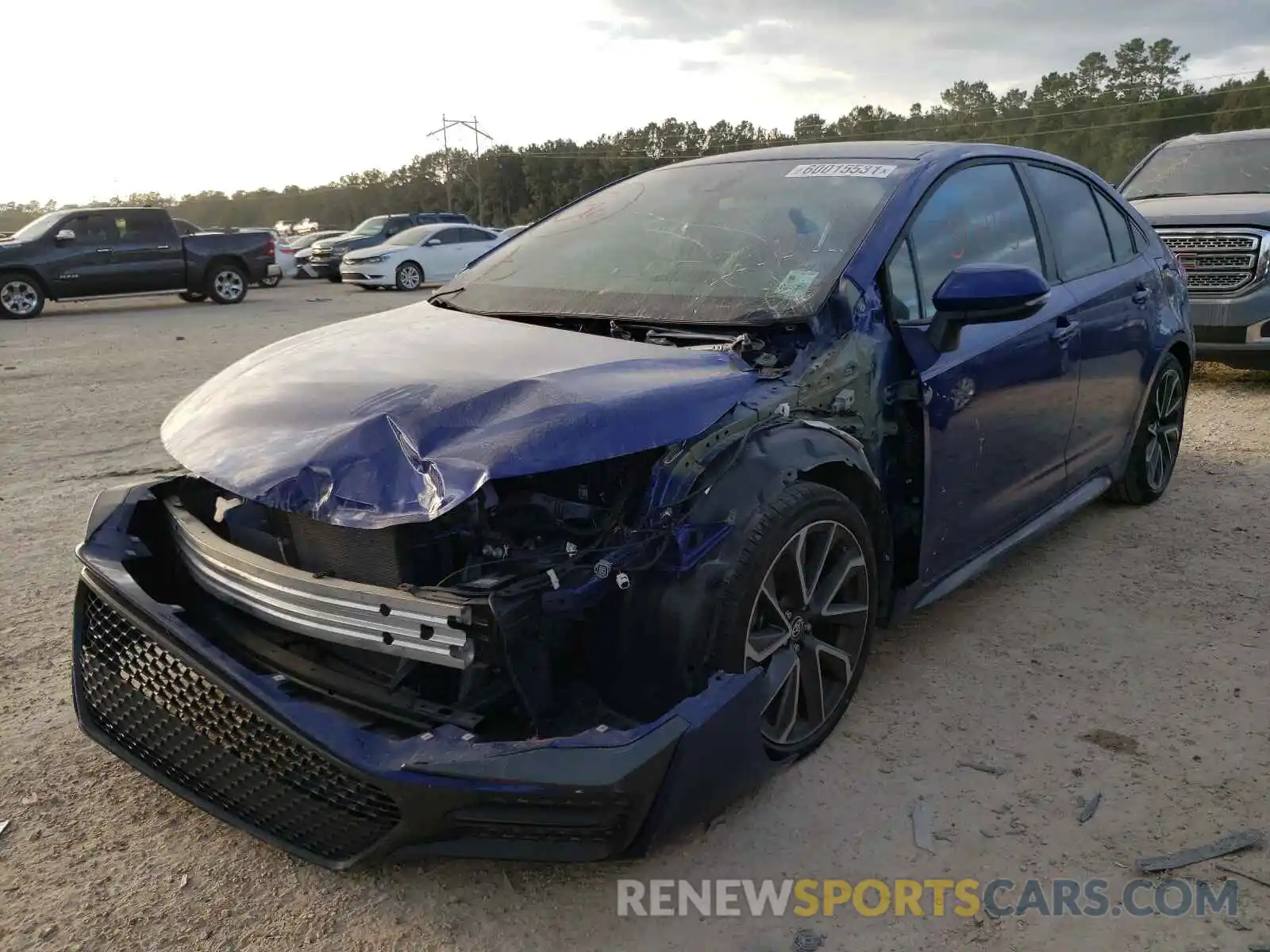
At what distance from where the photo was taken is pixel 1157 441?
197 inches

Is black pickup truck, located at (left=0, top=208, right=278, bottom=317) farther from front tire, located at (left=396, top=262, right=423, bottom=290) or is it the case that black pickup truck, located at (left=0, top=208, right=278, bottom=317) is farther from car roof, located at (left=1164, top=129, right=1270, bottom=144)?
car roof, located at (left=1164, top=129, right=1270, bottom=144)

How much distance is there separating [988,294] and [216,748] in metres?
2.41

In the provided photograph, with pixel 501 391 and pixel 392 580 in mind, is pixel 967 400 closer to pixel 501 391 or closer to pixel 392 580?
pixel 501 391

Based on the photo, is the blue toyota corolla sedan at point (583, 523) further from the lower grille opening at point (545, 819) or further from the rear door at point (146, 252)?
the rear door at point (146, 252)

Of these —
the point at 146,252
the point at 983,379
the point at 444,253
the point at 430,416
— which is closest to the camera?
the point at 430,416

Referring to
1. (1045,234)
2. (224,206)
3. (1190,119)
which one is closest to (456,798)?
(1045,234)

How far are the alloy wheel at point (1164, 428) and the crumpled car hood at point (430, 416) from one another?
3.14 meters

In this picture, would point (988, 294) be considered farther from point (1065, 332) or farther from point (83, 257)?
point (83, 257)

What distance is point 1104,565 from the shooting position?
4277 mm

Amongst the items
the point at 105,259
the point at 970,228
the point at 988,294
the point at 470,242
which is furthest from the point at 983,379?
the point at 470,242

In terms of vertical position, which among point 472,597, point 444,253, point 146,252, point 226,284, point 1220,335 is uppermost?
point 146,252

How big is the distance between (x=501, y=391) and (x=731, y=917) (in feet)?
4.32

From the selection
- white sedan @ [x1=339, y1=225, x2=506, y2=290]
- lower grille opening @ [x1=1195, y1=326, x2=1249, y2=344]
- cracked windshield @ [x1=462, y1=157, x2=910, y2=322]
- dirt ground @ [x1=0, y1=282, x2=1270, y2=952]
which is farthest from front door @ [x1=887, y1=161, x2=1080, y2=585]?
white sedan @ [x1=339, y1=225, x2=506, y2=290]

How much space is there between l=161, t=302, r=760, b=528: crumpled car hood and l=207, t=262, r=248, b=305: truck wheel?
16.2m
